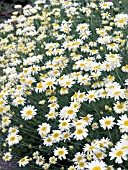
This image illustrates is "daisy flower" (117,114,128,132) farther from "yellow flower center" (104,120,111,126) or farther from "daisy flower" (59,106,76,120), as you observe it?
"daisy flower" (59,106,76,120)

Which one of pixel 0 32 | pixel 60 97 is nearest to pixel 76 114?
pixel 60 97

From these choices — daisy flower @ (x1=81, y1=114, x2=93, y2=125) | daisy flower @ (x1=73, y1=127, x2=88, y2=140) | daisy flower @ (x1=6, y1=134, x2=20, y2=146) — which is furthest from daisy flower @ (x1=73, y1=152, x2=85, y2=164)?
daisy flower @ (x1=6, y1=134, x2=20, y2=146)

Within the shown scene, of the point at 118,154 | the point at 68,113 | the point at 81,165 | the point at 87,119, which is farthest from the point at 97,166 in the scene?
the point at 68,113

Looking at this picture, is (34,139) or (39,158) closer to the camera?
(39,158)

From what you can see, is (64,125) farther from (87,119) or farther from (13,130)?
(13,130)

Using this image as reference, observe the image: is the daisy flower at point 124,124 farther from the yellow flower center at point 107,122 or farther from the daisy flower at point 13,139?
the daisy flower at point 13,139

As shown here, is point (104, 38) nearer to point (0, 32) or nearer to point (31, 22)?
point (31, 22)

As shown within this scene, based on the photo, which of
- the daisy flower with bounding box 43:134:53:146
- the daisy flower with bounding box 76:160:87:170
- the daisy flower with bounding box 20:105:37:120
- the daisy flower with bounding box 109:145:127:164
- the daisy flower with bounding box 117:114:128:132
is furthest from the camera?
the daisy flower with bounding box 20:105:37:120

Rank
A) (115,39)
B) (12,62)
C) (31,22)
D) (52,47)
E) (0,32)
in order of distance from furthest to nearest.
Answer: (0,32)
(31,22)
(12,62)
(52,47)
(115,39)

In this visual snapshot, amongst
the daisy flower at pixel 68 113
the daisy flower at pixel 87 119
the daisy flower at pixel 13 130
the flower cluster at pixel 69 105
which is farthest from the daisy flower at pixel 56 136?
the daisy flower at pixel 13 130
